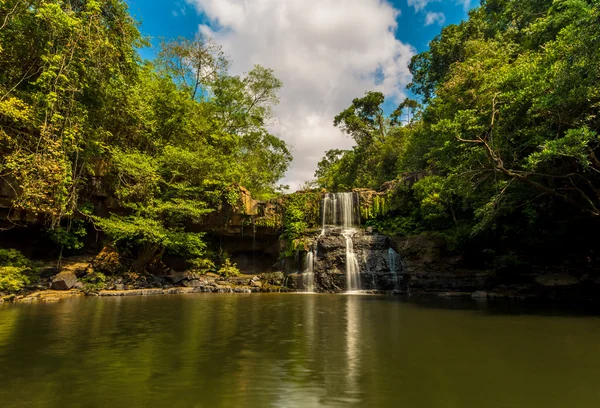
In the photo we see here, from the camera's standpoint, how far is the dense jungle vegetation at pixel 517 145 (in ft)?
→ 29.5

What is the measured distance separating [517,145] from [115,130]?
766 inches

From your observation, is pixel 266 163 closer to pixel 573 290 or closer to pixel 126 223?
pixel 126 223

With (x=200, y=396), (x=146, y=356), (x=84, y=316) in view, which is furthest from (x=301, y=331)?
(x=84, y=316)

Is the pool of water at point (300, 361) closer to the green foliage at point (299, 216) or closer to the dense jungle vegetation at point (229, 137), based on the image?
the dense jungle vegetation at point (229, 137)

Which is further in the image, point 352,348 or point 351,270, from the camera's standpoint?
point 351,270

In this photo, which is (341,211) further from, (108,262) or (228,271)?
(108,262)

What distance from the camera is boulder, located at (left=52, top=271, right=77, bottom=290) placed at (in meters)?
14.5

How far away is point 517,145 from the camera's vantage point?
12242 millimetres

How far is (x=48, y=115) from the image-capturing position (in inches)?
461

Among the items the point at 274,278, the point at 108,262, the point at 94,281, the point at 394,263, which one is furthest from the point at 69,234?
the point at 394,263

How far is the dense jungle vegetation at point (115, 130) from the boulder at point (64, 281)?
84.4 inches

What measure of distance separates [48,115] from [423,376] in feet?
44.9

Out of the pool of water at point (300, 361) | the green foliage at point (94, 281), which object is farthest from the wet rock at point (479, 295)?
the green foliage at point (94, 281)

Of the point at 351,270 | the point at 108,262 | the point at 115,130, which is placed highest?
the point at 115,130
